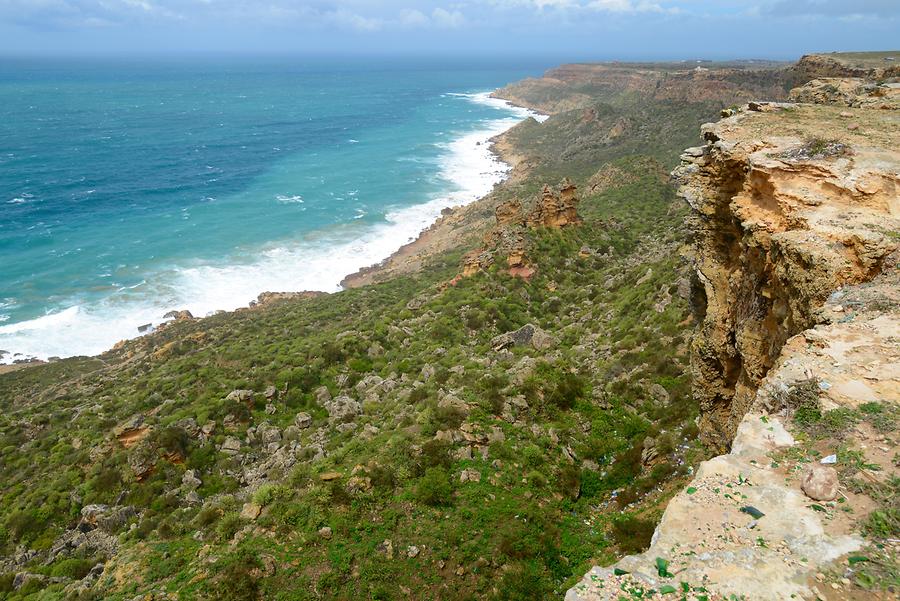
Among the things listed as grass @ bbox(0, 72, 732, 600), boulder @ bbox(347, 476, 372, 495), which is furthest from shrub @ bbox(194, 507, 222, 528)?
boulder @ bbox(347, 476, 372, 495)

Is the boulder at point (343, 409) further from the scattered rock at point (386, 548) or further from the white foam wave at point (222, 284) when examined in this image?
the white foam wave at point (222, 284)

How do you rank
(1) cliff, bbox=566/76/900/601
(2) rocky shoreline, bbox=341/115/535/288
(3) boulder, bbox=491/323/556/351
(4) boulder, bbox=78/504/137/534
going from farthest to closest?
1. (2) rocky shoreline, bbox=341/115/535/288
2. (3) boulder, bbox=491/323/556/351
3. (4) boulder, bbox=78/504/137/534
4. (1) cliff, bbox=566/76/900/601

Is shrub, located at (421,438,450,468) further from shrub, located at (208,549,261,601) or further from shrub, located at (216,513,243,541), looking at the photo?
shrub, located at (216,513,243,541)

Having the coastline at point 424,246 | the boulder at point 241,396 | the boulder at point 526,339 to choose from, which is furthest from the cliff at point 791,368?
the coastline at point 424,246

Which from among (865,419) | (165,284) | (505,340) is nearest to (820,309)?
(865,419)

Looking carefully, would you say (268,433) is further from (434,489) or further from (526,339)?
(526,339)

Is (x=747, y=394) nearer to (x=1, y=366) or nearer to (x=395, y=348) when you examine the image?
(x=395, y=348)
